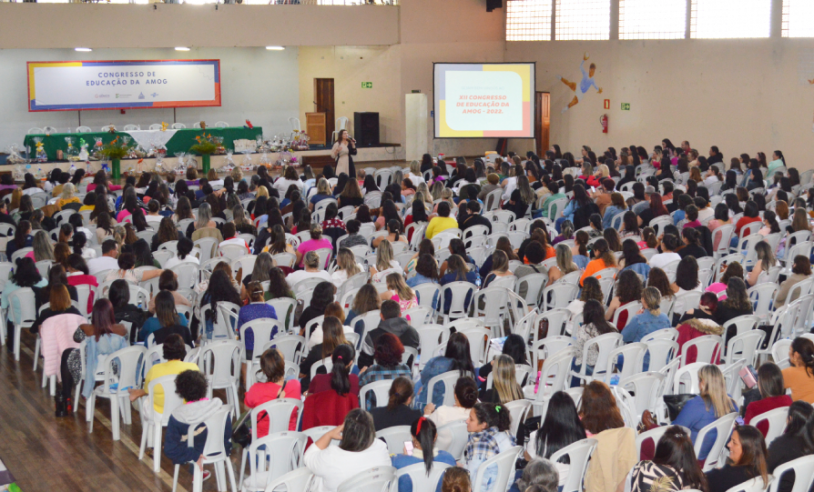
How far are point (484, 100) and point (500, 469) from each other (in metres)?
18.1

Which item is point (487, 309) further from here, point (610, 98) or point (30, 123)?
point (30, 123)

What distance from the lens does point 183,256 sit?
8.73m

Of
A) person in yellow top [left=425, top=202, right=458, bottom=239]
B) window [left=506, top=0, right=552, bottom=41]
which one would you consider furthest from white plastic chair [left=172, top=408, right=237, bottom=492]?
window [left=506, top=0, right=552, bottom=41]

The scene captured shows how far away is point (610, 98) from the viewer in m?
22.2

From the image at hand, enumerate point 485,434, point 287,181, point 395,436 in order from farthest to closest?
point 287,181, point 395,436, point 485,434

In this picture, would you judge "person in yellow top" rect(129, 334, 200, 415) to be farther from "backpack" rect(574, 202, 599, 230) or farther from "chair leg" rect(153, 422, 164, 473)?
"backpack" rect(574, 202, 599, 230)

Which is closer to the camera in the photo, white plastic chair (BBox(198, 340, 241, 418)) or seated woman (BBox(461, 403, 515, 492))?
seated woman (BBox(461, 403, 515, 492))

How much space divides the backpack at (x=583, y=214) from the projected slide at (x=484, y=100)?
391 inches

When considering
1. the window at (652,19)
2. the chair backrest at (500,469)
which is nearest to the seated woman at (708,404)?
the chair backrest at (500,469)

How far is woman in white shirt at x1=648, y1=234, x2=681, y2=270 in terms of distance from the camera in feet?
29.0

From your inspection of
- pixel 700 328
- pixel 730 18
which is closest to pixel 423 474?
pixel 700 328

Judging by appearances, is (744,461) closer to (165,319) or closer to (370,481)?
(370,481)

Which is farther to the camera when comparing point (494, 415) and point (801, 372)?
point (801, 372)

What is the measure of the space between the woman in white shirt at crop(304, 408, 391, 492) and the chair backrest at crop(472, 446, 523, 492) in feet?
1.62
